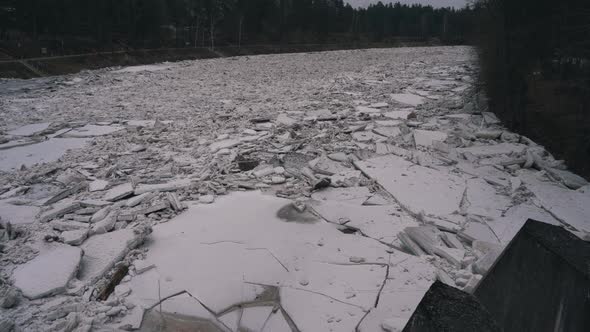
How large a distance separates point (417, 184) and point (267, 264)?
3.13m

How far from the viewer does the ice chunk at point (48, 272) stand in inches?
→ 125

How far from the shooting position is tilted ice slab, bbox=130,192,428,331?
122 inches

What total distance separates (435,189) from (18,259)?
5.55 m

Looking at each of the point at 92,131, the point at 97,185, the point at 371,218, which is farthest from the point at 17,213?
the point at 371,218

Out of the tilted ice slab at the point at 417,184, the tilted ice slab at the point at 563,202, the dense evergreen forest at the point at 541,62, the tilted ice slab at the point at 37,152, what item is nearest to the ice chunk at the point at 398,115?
the dense evergreen forest at the point at 541,62

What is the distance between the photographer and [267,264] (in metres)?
3.62

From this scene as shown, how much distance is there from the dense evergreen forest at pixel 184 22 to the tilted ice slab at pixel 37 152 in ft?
41.1

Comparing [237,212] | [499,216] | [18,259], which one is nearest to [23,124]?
[18,259]

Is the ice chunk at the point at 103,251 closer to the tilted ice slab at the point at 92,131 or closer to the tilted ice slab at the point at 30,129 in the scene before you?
the tilted ice slab at the point at 92,131

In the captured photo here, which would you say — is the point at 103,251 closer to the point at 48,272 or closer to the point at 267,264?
the point at 48,272

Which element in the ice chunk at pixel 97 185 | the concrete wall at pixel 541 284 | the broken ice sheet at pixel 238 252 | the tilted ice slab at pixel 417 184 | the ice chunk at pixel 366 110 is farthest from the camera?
the ice chunk at pixel 366 110

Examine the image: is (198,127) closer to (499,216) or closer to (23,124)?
(23,124)

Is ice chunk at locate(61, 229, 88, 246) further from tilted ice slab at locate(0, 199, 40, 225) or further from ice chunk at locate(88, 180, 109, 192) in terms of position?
ice chunk at locate(88, 180, 109, 192)

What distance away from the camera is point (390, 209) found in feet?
15.9
